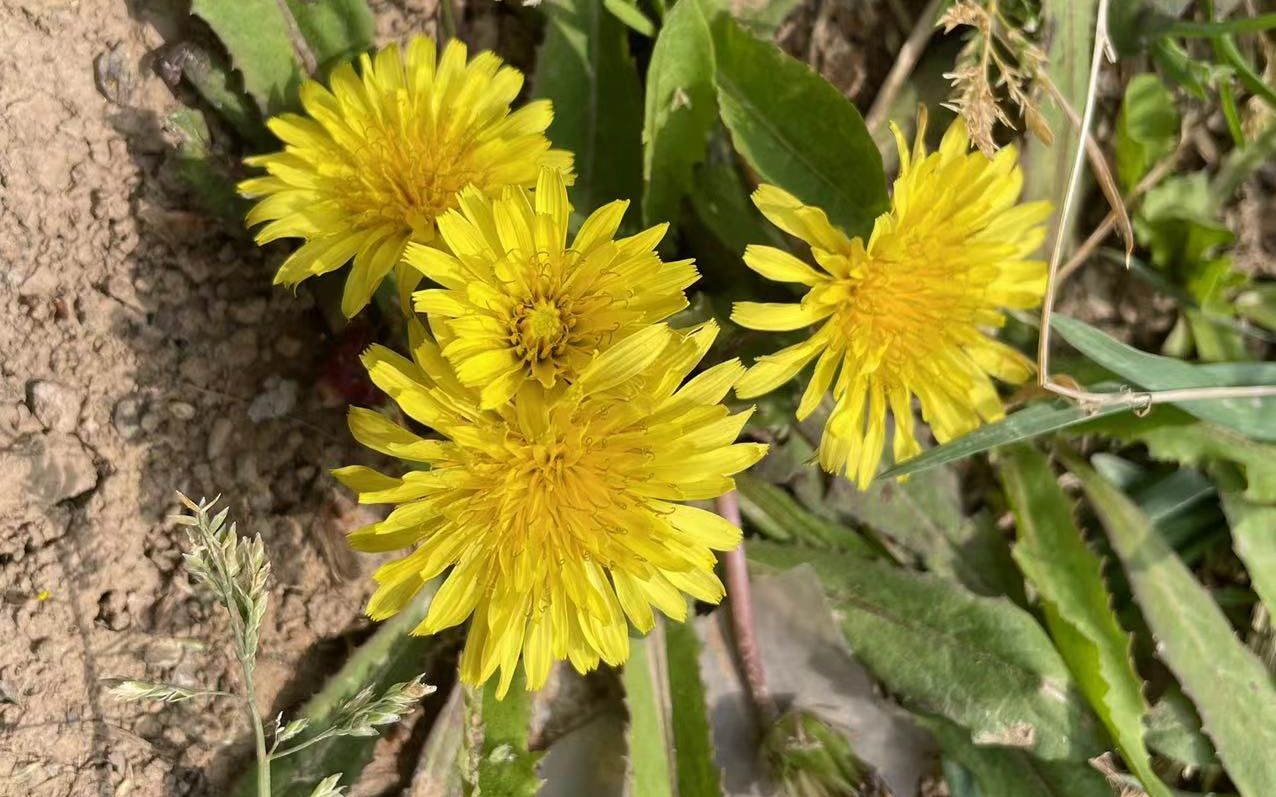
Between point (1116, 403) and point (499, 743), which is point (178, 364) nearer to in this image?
point (499, 743)

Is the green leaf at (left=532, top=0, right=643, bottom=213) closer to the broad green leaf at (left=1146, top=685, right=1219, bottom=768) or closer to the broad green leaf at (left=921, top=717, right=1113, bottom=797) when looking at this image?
the broad green leaf at (left=921, top=717, right=1113, bottom=797)

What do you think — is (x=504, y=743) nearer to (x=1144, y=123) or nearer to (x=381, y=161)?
(x=381, y=161)


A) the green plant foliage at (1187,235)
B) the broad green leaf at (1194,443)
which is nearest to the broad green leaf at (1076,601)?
the broad green leaf at (1194,443)

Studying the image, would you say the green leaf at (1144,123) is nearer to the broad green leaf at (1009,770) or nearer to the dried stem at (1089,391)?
the dried stem at (1089,391)

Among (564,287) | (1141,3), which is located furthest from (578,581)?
(1141,3)

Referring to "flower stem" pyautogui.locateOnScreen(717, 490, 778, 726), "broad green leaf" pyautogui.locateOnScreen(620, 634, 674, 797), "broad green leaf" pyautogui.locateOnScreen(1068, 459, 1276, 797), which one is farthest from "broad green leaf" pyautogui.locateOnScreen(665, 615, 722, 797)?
"broad green leaf" pyautogui.locateOnScreen(1068, 459, 1276, 797)
